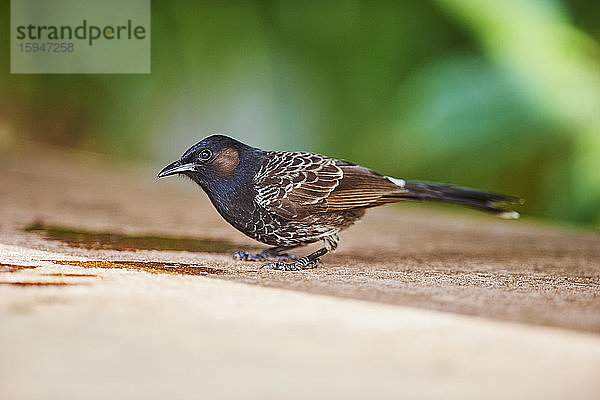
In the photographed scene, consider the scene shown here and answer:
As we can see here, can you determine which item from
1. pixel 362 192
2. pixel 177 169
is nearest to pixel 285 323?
pixel 362 192

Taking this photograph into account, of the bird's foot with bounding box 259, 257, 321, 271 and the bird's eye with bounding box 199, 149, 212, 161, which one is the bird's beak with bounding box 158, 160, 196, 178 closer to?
the bird's eye with bounding box 199, 149, 212, 161

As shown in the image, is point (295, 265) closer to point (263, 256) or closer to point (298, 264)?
point (298, 264)

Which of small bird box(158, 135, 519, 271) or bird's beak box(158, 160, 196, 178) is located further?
bird's beak box(158, 160, 196, 178)

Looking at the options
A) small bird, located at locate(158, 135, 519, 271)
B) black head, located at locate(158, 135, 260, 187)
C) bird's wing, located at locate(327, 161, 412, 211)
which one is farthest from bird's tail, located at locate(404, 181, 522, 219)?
black head, located at locate(158, 135, 260, 187)

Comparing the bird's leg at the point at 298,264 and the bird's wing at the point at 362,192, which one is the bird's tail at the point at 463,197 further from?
the bird's leg at the point at 298,264

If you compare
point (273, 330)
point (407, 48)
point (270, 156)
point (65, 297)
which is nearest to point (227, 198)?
point (270, 156)

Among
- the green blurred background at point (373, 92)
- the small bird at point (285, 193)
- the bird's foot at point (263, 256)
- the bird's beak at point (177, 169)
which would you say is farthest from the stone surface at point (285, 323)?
the green blurred background at point (373, 92)
